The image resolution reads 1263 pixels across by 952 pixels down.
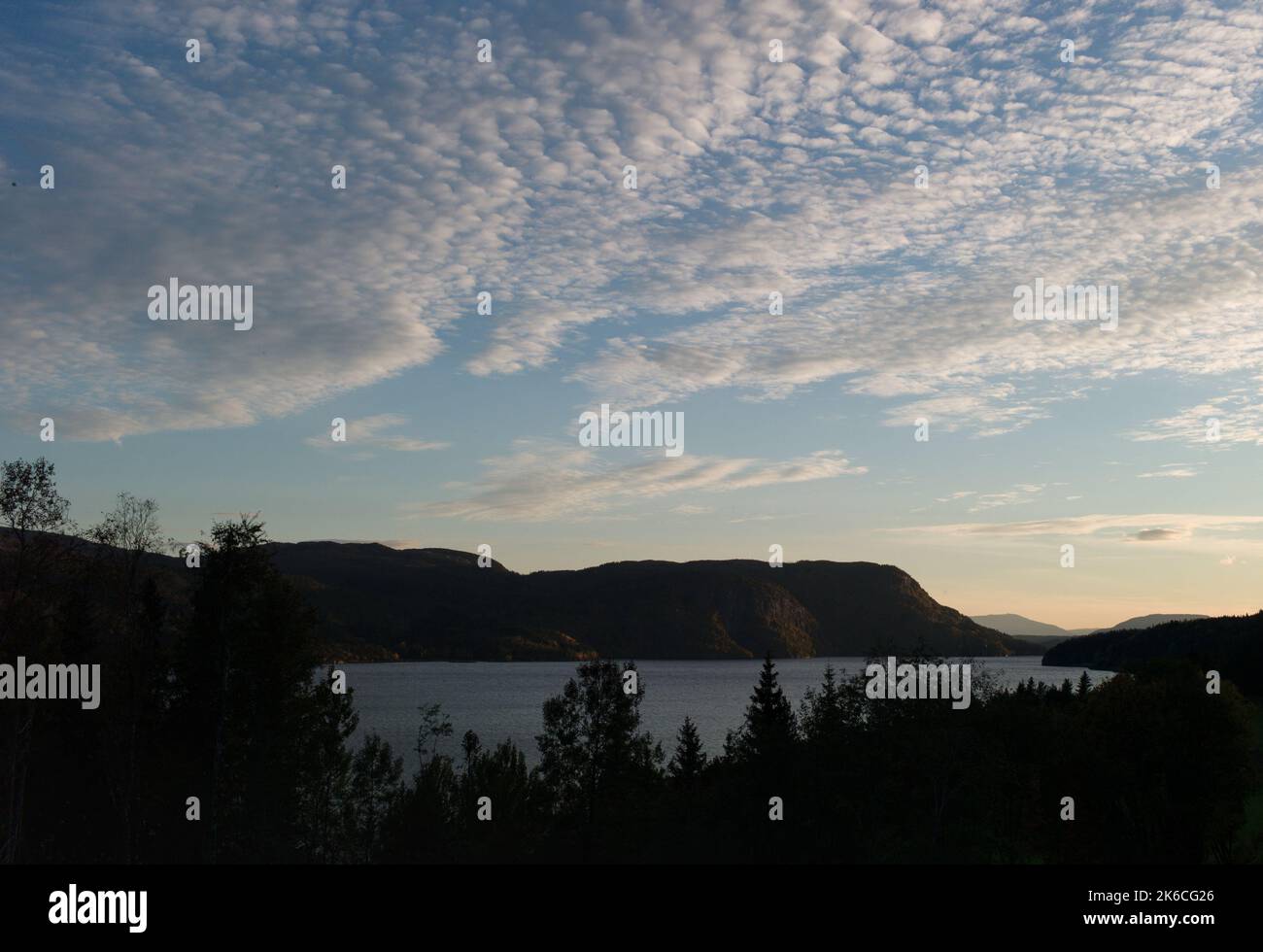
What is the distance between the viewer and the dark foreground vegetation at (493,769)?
37531 mm

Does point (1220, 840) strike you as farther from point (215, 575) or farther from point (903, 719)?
point (215, 575)

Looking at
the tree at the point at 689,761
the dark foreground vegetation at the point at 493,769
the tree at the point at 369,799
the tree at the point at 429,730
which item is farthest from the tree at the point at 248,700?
the tree at the point at 689,761

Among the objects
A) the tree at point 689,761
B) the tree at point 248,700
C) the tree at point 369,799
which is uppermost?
the tree at point 248,700

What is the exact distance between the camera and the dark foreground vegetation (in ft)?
123
